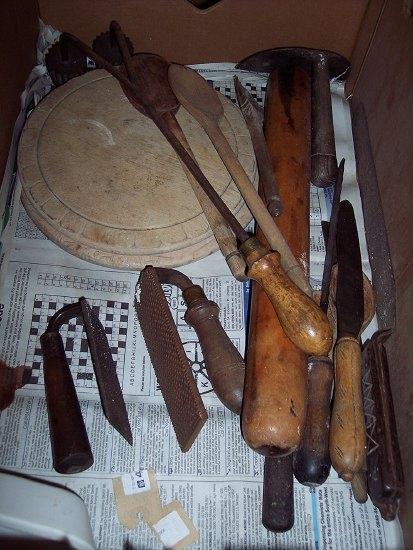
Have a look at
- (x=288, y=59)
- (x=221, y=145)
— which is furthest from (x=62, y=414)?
(x=288, y=59)

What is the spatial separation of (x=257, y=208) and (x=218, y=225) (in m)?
0.05

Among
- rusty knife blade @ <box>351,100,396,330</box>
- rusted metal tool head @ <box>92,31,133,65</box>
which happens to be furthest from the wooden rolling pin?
rusted metal tool head @ <box>92,31,133,65</box>

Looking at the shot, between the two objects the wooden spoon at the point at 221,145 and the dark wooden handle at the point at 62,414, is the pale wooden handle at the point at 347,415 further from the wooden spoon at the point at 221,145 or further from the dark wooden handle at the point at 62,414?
the dark wooden handle at the point at 62,414

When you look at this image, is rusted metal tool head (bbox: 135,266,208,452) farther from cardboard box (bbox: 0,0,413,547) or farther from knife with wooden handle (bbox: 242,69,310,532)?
Answer: cardboard box (bbox: 0,0,413,547)

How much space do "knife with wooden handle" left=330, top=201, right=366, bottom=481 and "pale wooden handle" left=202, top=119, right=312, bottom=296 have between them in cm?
6

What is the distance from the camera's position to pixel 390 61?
761 millimetres

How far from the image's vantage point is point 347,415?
52 centimetres

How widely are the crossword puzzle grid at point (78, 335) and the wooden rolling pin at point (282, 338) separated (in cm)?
20

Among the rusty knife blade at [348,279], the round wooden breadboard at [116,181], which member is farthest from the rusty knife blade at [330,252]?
the round wooden breadboard at [116,181]

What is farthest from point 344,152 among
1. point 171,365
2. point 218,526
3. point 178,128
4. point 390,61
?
point 218,526

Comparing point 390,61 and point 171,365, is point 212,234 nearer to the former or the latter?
point 171,365

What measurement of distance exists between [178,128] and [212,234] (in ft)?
0.50

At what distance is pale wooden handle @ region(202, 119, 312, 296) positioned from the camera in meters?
0.56

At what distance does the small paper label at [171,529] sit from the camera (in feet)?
1.88
